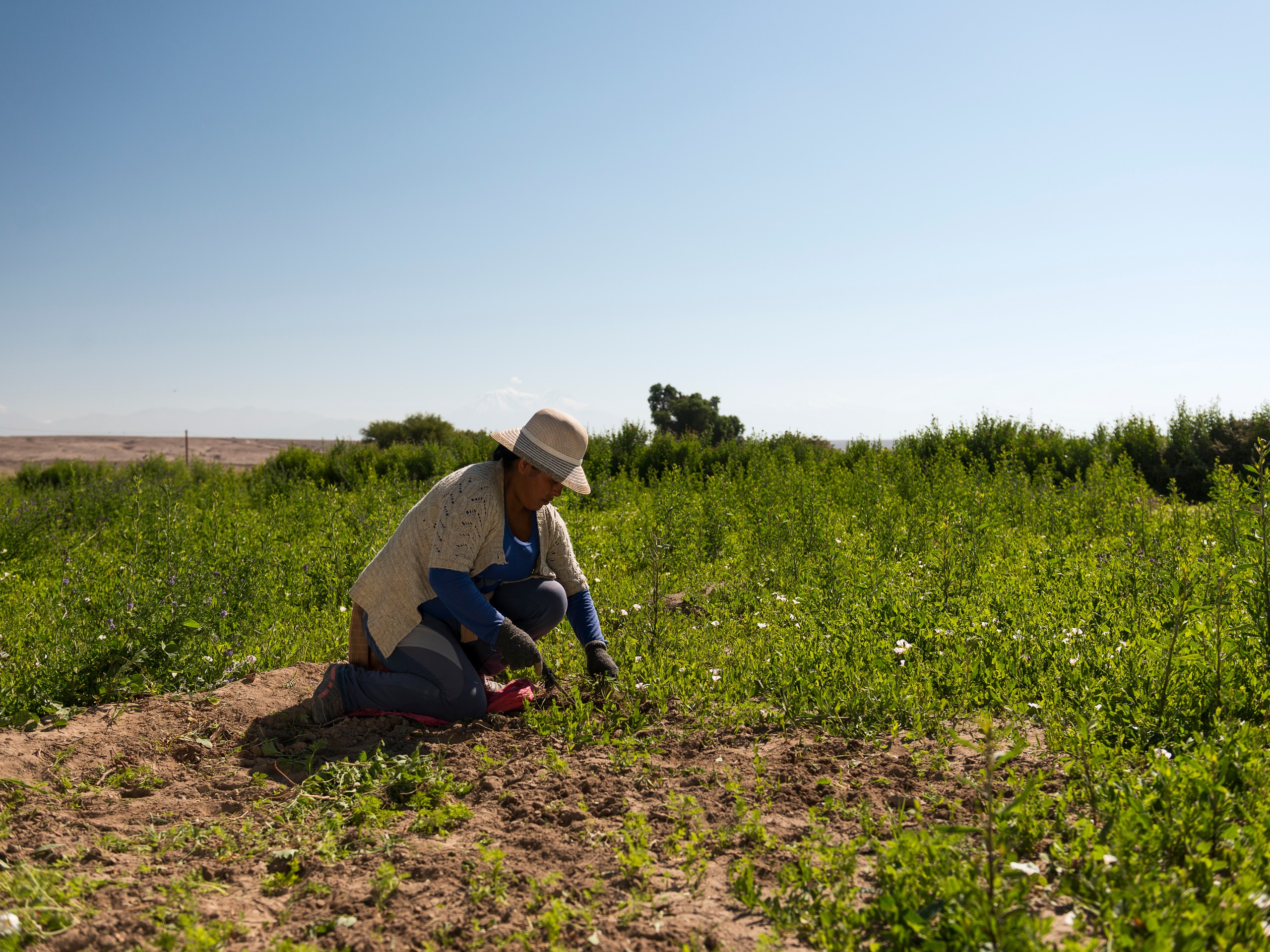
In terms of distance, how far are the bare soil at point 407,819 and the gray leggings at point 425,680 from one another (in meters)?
0.09

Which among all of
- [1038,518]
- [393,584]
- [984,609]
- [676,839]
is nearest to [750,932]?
[676,839]

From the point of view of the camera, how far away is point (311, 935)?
1.96 m

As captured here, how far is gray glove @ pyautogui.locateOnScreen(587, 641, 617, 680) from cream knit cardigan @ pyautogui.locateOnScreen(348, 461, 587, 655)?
63 centimetres

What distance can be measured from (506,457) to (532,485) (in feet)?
0.92

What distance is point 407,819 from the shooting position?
2584mm

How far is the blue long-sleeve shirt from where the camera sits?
329cm

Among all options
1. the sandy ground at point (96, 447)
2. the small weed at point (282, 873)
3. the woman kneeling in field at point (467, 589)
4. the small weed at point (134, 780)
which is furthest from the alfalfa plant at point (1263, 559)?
the sandy ground at point (96, 447)

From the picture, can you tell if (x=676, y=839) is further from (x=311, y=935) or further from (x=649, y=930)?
(x=311, y=935)

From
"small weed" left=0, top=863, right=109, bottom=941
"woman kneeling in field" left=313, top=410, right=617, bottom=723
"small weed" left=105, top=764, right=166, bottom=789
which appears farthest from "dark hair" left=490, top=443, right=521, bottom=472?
"small weed" left=0, top=863, right=109, bottom=941

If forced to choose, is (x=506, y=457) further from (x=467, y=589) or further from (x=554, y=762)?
(x=554, y=762)

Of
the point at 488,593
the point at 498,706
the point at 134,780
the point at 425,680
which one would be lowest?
the point at 134,780

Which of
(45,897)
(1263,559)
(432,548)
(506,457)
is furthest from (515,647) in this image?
(1263,559)

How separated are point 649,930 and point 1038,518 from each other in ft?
23.9

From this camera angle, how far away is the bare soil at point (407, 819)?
1.99 metres
